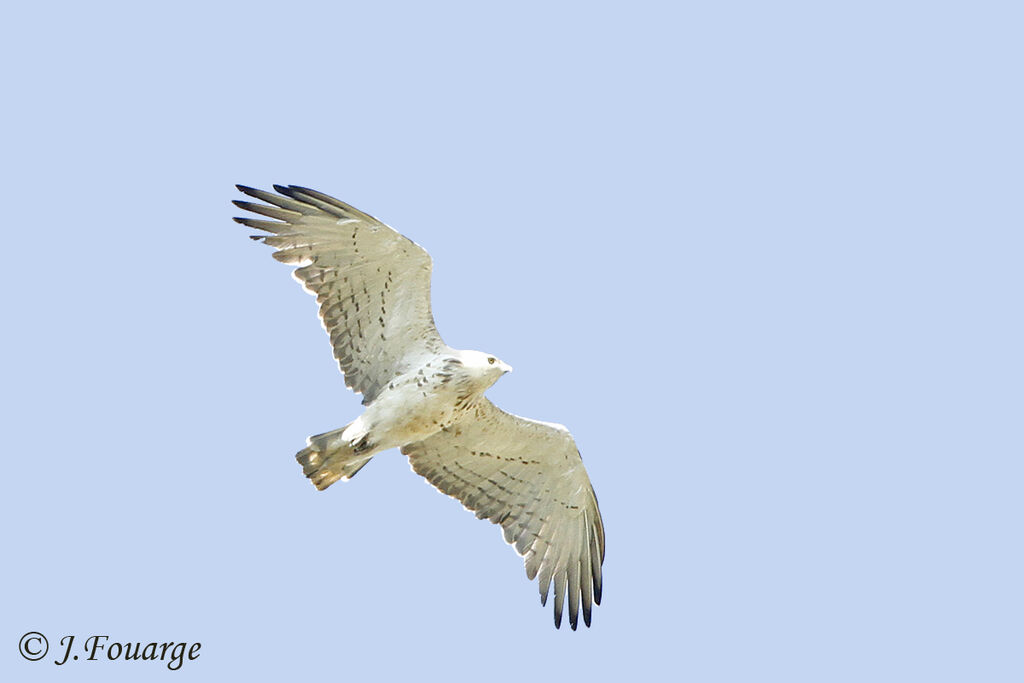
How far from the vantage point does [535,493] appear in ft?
49.6

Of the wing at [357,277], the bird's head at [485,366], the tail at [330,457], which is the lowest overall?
the tail at [330,457]

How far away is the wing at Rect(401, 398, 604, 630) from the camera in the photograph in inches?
580


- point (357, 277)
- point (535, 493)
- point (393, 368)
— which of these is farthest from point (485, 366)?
point (535, 493)

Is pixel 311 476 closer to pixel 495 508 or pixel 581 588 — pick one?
pixel 495 508

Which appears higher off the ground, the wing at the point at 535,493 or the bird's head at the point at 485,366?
the bird's head at the point at 485,366

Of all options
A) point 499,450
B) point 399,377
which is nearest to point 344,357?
point 399,377

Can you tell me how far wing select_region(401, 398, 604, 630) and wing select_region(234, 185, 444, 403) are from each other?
1.00 m

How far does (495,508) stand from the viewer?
15156 millimetres

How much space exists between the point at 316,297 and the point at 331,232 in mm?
646

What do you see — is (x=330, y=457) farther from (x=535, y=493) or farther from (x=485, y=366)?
(x=535, y=493)

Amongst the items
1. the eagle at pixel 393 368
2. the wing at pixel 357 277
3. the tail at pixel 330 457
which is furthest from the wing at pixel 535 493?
the wing at pixel 357 277

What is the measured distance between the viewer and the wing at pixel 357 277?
13.8 metres

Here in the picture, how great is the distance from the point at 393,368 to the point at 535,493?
2081 millimetres

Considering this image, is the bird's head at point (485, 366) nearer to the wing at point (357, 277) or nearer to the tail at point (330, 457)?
the wing at point (357, 277)
